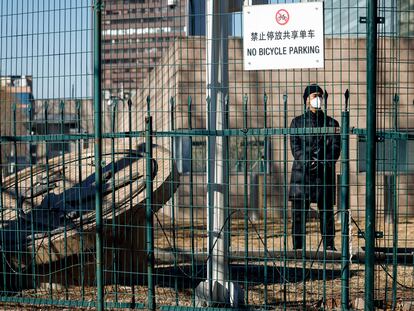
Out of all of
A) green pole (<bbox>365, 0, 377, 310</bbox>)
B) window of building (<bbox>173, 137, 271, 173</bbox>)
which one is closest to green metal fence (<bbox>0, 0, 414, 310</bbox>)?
green pole (<bbox>365, 0, 377, 310</bbox>)

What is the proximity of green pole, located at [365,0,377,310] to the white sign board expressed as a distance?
39cm

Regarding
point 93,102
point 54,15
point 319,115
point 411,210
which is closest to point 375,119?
point 319,115

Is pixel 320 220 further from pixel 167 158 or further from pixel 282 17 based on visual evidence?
pixel 282 17

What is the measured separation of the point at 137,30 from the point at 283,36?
56.1 inches

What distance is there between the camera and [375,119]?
624 centimetres

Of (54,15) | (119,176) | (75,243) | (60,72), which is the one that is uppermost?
(54,15)

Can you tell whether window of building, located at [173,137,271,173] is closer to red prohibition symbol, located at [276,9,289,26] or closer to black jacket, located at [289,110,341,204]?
black jacket, located at [289,110,341,204]

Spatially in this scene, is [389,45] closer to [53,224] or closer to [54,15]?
[54,15]

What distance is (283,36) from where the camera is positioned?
6449 millimetres

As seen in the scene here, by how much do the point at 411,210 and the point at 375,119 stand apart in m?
9.21

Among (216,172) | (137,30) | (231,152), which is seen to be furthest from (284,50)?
(231,152)

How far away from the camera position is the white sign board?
20.9 ft

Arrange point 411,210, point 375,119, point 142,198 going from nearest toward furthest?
point 375,119
point 142,198
point 411,210

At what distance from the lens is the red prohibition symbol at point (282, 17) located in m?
6.44
